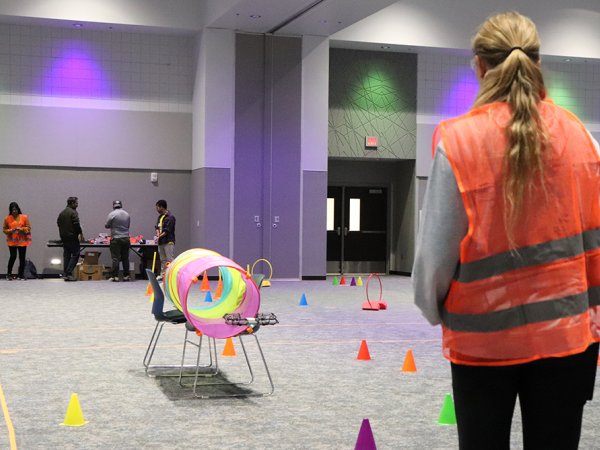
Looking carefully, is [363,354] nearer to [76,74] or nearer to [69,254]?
[69,254]

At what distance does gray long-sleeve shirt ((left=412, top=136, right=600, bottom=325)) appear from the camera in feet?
6.93

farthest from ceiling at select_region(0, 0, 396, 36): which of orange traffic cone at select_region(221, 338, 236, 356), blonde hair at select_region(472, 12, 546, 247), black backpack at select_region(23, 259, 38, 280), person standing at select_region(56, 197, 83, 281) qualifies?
blonde hair at select_region(472, 12, 546, 247)

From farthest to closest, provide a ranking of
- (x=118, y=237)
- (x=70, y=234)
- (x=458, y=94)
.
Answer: (x=458, y=94) < (x=118, y=237) < (x=70, y=234)

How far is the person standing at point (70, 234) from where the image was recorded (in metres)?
17.6

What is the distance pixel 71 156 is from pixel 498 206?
1800 centimetres

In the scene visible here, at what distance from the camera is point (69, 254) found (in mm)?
18203

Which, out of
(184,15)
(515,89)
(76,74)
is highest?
(184,15)

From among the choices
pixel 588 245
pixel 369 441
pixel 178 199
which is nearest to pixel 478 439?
pixel 588 245

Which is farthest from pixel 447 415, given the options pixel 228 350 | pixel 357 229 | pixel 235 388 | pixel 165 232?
pixel 357 229

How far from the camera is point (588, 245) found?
7.25 feet

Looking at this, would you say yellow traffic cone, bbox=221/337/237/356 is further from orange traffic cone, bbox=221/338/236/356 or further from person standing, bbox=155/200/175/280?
person standing, bbox=155/200/175/280

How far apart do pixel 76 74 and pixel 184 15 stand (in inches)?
109

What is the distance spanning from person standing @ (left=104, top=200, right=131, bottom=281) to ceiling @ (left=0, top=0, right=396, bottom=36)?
407cm

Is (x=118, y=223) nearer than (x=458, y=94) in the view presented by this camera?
Yes
